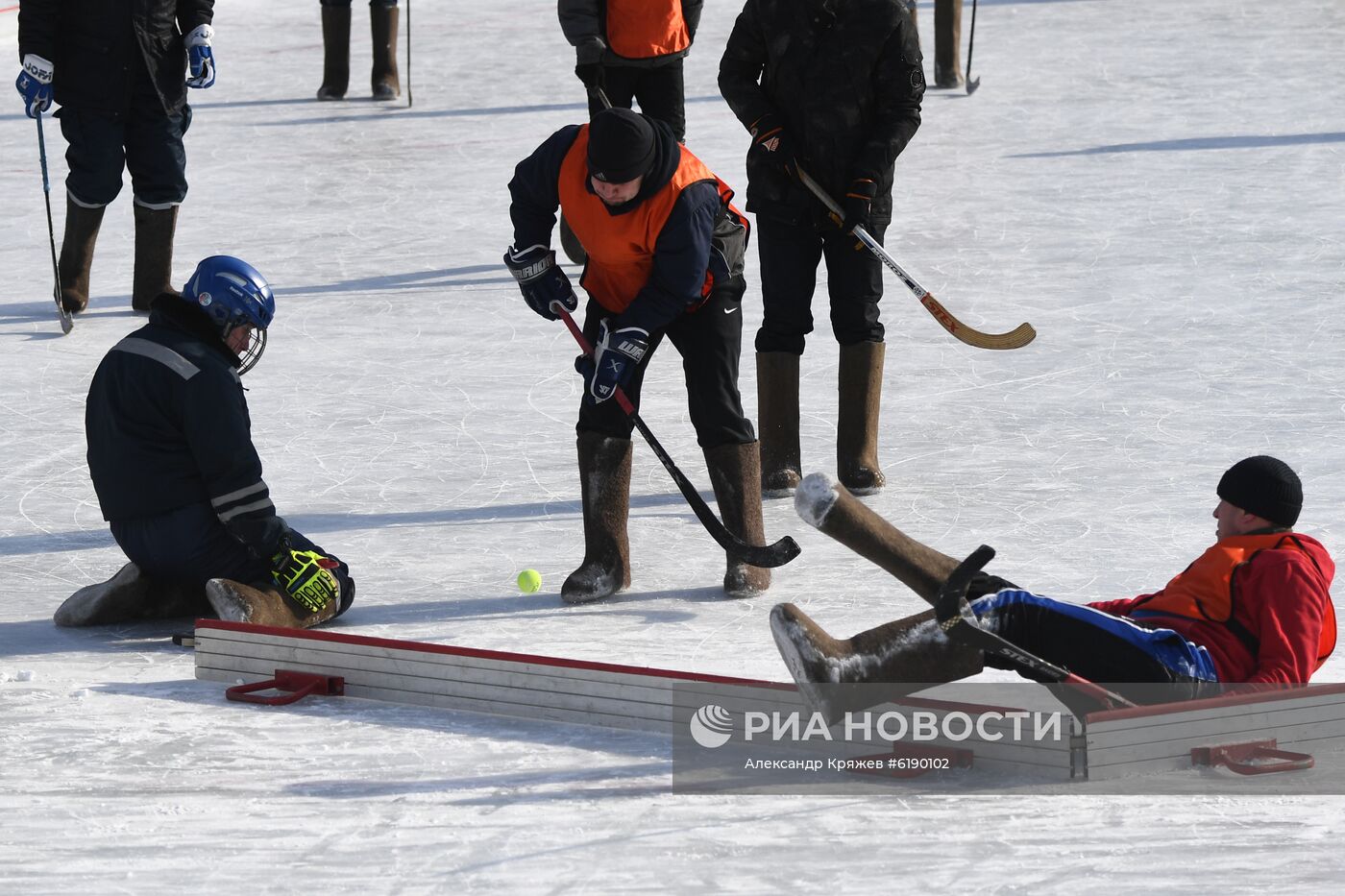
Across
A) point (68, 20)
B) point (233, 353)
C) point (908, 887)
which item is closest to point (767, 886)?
point (908, 887)

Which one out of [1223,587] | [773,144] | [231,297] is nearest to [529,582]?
[231,297]

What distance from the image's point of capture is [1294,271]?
23.5 ft

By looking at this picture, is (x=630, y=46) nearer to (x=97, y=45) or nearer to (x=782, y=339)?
(x=97, y=45)

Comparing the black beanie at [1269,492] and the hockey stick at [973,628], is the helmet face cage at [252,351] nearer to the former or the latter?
the hockey stick at [973,628]

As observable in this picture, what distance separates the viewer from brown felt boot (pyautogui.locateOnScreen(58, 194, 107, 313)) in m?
6.89

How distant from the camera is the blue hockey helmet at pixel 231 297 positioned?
4172 mm

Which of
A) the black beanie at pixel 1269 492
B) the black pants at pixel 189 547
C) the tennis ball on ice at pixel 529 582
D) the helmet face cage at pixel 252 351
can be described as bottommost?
the tennis ball on ice at pixel 529 582

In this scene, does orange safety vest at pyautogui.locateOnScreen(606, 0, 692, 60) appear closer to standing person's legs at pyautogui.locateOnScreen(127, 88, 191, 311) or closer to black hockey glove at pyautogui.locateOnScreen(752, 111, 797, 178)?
standing person's legs at pyautogui.locateOnScreen(127, 88, 191, 311)

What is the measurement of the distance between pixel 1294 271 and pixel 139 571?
15.1 feet

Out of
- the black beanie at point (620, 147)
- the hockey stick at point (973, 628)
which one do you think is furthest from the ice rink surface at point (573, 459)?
the black beanie at point (620, 147)

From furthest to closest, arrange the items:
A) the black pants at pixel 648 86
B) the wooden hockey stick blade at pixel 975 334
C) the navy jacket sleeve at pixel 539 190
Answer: the black pants at pixel 648 86 → the wooden hockey stick blade at pixel 975 334 → the navy jacket sleeve at pixel 539 190

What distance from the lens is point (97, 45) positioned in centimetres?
650

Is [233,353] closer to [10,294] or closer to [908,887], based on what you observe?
[908,887]

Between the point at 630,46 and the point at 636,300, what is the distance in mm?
2945
